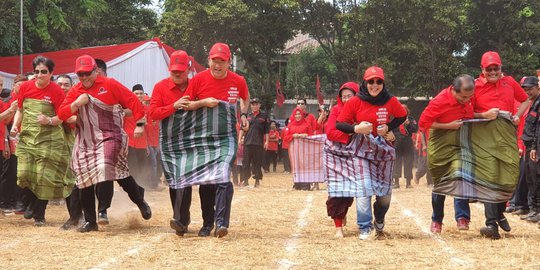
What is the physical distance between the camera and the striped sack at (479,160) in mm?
8930

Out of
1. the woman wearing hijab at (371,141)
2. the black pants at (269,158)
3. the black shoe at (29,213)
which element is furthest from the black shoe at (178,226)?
the black pants at (269,158)

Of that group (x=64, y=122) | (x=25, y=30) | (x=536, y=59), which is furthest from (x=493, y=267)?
(x=536, y=59)

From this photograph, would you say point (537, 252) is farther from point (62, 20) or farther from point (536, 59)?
point (536, 59)

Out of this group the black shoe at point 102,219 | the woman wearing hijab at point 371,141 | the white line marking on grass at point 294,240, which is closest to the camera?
the white line marking on grass at point 294,240

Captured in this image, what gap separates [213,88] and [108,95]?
3.87 ft

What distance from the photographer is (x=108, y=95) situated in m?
9.26

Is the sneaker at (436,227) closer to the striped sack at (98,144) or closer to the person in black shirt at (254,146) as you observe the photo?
the striped sack at (98,144)

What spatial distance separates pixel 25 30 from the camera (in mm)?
27125

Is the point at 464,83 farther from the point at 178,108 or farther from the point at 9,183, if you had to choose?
the point at 9,183

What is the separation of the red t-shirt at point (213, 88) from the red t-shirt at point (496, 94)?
2434 mm

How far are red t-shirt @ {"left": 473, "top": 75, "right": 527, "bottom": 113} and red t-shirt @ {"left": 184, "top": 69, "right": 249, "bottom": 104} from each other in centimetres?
243

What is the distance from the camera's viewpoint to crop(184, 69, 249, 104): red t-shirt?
29.1ft

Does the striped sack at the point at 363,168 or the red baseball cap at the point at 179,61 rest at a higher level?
the red baseball cap at the point at 179,61

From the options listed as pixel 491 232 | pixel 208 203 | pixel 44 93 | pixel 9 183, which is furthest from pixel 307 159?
pixel 491 232
